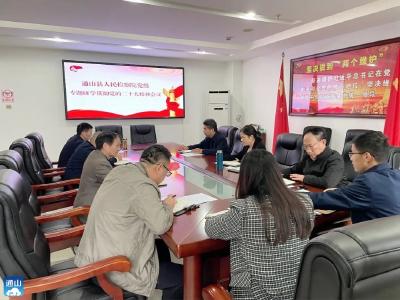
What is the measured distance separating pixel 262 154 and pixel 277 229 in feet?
1.01

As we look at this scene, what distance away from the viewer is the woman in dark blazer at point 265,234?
1.07 metres

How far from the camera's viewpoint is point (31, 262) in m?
1.15

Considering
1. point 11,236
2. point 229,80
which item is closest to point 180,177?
point 11,236

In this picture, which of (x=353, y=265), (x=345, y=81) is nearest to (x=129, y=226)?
(x=353, y=265)

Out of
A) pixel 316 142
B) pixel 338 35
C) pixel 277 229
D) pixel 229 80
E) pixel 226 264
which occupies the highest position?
pixel 338 35

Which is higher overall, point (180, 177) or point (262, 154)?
point (262, 154)

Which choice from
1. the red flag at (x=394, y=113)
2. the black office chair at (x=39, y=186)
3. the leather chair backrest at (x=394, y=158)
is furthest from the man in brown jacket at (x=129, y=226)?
the red flag at (x=394, y=113)

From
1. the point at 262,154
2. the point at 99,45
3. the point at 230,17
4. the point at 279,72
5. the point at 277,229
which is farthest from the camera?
the point at 279,72

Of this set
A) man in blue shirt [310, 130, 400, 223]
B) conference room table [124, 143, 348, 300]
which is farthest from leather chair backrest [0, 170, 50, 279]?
man in blue shirt [310, 130, 400, 223]

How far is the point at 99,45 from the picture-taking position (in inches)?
192

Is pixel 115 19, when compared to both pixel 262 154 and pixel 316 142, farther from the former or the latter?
pixel 262 154

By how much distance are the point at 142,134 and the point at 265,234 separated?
15.4ft

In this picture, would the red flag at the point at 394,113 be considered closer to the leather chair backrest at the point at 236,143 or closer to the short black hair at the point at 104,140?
the leather chair backrest at the point at 236,143

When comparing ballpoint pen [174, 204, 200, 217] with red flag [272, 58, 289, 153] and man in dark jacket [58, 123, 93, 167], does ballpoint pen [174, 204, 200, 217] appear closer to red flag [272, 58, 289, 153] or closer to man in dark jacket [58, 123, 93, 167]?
man in dark jacket [58, 123, 93, 167]
